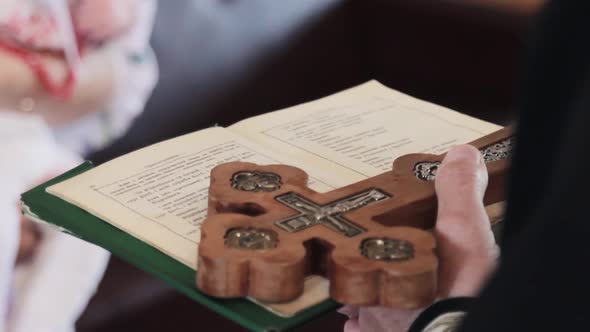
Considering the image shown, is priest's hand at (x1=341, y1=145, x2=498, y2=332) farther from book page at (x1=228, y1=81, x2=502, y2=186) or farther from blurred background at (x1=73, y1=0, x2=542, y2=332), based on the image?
blurred background at (x1=73, y1=0, x2=542, y2=332)

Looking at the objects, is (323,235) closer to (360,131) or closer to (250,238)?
(250,238)

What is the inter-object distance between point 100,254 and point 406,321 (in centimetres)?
62

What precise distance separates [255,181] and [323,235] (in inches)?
3.6

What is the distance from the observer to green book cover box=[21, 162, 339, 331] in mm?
495

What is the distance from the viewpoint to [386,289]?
1.61 ft

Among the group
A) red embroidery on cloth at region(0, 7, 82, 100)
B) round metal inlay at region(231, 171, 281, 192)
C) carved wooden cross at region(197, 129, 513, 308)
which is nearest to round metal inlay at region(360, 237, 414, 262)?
carved wooden cross at region(197, 129, 513, 308)

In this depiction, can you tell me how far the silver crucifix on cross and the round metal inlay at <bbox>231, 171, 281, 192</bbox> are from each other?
0.02m

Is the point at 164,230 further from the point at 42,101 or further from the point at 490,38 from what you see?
the point at 490,38

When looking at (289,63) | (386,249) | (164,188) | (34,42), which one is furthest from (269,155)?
(289,63)

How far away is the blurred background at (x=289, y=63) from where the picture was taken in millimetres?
1166

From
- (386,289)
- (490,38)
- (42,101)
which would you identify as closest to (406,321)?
(386,289)

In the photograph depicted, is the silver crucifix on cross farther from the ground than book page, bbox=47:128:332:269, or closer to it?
farther from the ground

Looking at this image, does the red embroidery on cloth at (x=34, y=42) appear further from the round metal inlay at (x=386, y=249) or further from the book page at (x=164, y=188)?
the round metal inlay at (x=386, y=249)

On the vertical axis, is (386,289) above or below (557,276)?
below
